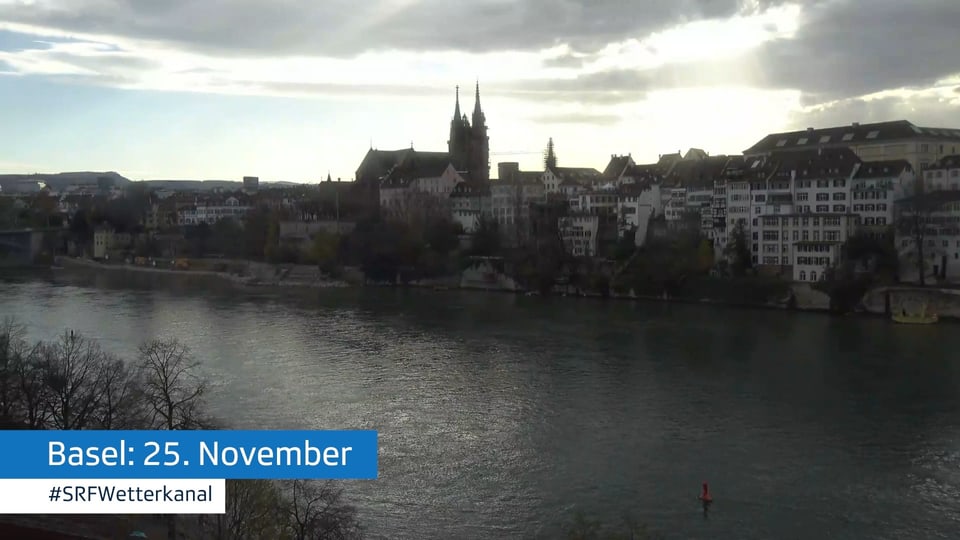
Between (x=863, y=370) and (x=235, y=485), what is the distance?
33.6 feet

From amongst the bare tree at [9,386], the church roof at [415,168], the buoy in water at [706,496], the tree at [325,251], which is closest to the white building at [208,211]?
the church roof at [415,168]

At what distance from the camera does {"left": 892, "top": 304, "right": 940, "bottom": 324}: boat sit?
1894 cm

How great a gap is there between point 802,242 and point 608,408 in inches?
483

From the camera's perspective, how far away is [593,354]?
15.6 metres

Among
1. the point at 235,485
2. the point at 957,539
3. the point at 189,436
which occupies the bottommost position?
the point at 957,539

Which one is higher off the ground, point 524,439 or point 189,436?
point 189,436

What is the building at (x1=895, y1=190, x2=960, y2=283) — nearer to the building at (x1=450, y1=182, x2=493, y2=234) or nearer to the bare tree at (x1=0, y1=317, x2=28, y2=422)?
the building at (x1=450, y1=182, x2=493, y2=234)

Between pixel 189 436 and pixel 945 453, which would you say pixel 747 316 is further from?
pixel 189 436

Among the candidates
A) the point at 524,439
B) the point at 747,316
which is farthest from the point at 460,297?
Result: the point at 524,439

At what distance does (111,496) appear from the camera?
16.3 ft

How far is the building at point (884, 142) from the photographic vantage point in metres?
24.6

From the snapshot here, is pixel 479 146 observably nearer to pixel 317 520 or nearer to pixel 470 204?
pixel 470 204

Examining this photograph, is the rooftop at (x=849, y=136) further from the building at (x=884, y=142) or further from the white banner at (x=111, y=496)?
the white banner at (x=111, y=496)

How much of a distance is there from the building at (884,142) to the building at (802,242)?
333 centimetres
